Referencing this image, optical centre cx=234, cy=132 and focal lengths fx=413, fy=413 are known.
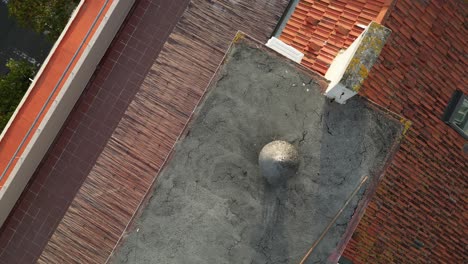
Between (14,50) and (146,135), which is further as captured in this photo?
(14,50)

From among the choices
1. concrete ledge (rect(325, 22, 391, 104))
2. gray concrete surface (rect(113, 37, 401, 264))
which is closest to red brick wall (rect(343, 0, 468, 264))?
gray concrete surface (rect(113, 37, 401, 264))

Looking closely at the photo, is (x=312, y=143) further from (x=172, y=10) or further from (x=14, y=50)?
(x=14, y=50)

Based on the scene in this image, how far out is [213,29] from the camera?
1210 centimetres

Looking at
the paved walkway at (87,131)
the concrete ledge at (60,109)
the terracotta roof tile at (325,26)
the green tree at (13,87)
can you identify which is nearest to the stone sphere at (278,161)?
the terracotta roof tile at (325,26)

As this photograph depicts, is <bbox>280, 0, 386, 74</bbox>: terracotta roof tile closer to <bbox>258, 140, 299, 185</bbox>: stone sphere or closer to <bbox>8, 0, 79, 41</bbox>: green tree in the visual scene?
<bbox>258, 140, 299, 185</bbox>: stone sphere

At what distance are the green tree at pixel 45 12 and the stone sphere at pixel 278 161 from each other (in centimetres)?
1407

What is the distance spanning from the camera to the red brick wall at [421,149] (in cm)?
1098

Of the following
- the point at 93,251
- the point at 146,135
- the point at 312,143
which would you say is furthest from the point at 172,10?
the point at 93,251

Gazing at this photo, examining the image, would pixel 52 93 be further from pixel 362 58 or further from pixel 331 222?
pixel 362 58

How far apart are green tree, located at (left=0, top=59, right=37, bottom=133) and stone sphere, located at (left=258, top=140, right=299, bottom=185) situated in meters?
14.0

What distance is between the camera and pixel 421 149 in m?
11.8

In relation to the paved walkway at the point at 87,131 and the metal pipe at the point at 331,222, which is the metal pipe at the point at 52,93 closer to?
the paved walkway at the point at 87,131

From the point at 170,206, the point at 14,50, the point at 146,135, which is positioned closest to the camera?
the point at 170,206

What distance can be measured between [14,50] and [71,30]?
1067 cm
